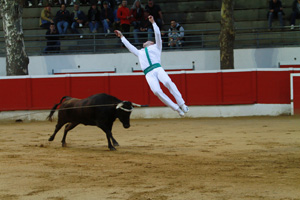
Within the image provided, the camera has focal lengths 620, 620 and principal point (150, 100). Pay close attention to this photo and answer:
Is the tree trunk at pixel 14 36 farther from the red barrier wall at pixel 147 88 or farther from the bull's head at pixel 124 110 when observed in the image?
the bull's head at pixel 124 110

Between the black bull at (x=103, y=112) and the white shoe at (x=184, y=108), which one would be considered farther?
the black bull at (x=103, y=112)

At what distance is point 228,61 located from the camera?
2014cm

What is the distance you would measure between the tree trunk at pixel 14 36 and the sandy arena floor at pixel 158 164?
178 inches

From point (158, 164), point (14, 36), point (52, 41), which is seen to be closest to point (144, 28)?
point (52, 41)

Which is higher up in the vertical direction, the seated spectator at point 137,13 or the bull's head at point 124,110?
the seated spectator at point 137,13

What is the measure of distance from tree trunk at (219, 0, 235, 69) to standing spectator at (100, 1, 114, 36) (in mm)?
4053

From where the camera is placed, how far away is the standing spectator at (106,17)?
21.6m

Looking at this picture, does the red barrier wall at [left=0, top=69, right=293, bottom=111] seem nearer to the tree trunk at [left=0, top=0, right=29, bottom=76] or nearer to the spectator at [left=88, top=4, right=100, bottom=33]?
the tree trunk at [left=0, top=0, right=29, bottom=76]

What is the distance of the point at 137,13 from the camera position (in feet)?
69.8

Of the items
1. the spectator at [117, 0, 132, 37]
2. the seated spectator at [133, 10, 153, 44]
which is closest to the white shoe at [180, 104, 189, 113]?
the seated spectator at [133, 10, 153, 44]

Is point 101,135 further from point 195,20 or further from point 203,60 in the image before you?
point 195,20

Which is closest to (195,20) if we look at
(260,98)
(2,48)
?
(260,98)

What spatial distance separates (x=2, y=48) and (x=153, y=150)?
12.3 metres

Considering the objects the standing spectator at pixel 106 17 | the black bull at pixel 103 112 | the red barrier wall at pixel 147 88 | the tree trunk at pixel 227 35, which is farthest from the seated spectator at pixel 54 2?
the black bull at pixel 103 112
